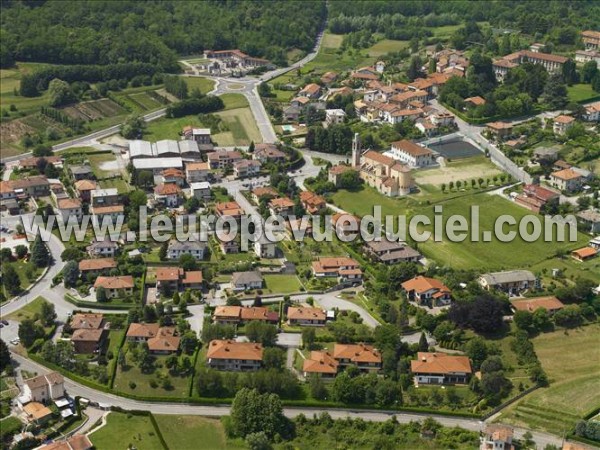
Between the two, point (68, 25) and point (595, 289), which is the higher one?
point (68, 25)

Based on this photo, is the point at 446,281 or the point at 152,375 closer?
the point at 152,375

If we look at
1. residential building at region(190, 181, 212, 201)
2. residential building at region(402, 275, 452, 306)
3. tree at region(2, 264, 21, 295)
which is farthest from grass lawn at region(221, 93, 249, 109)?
residential building at region(402, 275, 452, 306)

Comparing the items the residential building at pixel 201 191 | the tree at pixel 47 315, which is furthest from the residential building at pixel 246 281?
the residential building at pixel 201 191

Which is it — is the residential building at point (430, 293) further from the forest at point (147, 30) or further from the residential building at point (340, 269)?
the forest at point (147, 30)

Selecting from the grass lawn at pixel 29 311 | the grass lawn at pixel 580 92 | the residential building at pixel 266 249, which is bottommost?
the grass lawn at pixel 29 311

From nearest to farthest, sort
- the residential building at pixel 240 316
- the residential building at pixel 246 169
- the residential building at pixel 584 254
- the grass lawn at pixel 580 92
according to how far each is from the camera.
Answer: the residential building at pixel 240 316
the residential building at pixel 584 254
the residential building at pixel 246 169
the grass lawn at pixel 580 92

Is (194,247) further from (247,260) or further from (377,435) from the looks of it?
(377,435)

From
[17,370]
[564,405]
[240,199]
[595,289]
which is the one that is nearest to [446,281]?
[595,289]
